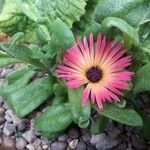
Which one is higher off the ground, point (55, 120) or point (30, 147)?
point (55, 120)

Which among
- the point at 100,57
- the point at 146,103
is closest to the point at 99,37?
the point at 100,57

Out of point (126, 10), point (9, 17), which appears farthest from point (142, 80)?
point (9, 17)

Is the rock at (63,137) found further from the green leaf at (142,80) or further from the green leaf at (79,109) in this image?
the green leaf at (142,80)

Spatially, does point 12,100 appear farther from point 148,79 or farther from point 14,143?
point 148,79

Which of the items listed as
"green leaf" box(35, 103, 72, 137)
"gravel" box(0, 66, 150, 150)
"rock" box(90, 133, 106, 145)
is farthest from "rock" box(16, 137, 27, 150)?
"rock" box(90, 133, 106, 145)

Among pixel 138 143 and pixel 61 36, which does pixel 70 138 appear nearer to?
pixel 138 143

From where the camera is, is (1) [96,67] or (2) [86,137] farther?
(2) [86,137]

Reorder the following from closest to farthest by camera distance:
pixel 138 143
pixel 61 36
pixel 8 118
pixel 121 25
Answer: pixel 121 25
pixel 61 36
pixel 138 143
pixel 8 118
